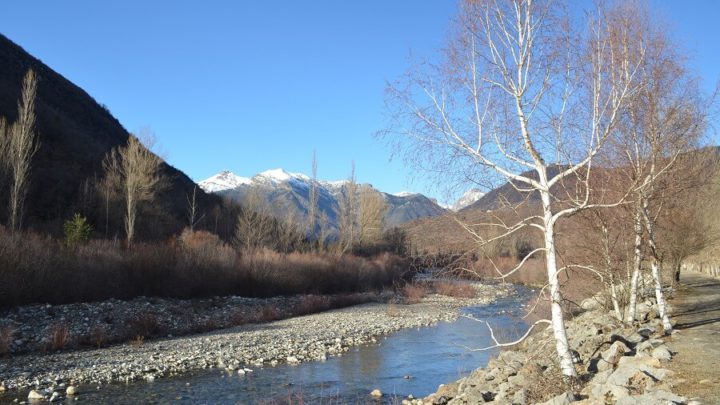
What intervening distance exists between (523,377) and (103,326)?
1971 centimetres

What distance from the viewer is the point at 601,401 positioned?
6918 millimetres

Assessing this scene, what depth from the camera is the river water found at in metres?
14.2

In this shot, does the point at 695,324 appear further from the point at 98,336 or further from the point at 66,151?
the point at 66,151

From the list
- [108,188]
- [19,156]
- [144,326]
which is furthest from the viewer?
[108,188]

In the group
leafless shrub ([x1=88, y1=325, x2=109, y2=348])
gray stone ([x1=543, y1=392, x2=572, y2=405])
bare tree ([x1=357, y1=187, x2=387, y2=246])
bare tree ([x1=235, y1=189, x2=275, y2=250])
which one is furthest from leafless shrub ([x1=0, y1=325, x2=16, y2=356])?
bare tree ([x1=357, y1=187, x2=387, y2=246])

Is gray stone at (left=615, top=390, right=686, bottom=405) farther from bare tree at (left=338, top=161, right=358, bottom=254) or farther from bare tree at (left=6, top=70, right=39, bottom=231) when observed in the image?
bare tree at (left=338, top=161, right=358, bottom=254)

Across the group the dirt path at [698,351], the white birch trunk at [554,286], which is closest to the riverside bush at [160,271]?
the dirt path at [698,351]

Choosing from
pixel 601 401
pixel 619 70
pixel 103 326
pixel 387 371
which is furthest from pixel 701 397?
pixel 103 326

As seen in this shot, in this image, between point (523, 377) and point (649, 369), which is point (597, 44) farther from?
point (523, 377)

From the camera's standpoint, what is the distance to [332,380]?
654 inches

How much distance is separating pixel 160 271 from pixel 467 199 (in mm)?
27709

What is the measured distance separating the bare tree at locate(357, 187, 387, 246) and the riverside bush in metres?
15.0

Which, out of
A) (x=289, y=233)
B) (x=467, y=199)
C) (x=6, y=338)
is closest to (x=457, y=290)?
(x=289, y=233)

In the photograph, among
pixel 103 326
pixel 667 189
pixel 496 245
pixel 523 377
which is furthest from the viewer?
pixel 103 326
